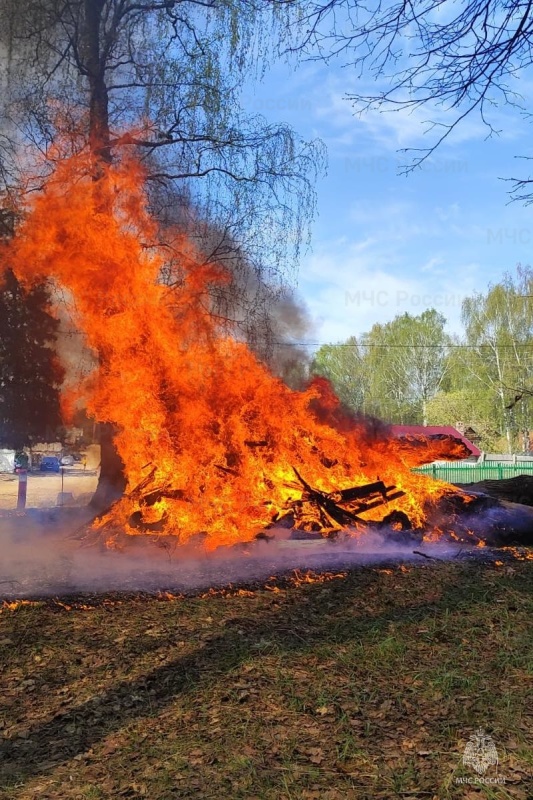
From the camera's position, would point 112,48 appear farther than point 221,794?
Yes

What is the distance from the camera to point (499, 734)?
3014 millimetres

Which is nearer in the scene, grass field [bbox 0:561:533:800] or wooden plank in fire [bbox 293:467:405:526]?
grass field [bbox 0:561:533:800]

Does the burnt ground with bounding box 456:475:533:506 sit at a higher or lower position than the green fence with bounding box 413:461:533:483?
higher

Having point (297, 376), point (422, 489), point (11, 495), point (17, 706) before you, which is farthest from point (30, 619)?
point (11, 495)

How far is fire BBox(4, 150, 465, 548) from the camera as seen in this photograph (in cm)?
767

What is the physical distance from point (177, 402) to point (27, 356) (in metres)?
7.85

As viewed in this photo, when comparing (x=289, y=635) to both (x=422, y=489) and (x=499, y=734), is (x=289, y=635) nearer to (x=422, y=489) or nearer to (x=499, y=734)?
(x=499, y=734)

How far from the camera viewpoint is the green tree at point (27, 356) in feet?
44.8

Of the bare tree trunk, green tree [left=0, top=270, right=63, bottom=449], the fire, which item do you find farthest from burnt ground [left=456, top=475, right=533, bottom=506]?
green tree [left=0, top=270, right=63, bottom=449]

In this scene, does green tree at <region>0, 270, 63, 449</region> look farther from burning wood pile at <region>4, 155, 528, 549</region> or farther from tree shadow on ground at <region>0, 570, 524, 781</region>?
tree shadow on ground at <region>0, 570, 524, 781</region>

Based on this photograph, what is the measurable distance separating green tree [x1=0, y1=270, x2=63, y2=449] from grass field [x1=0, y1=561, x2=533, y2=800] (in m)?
9.07

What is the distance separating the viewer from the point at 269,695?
3.53 meters

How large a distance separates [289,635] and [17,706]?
6.16 feet

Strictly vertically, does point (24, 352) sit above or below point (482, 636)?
above
